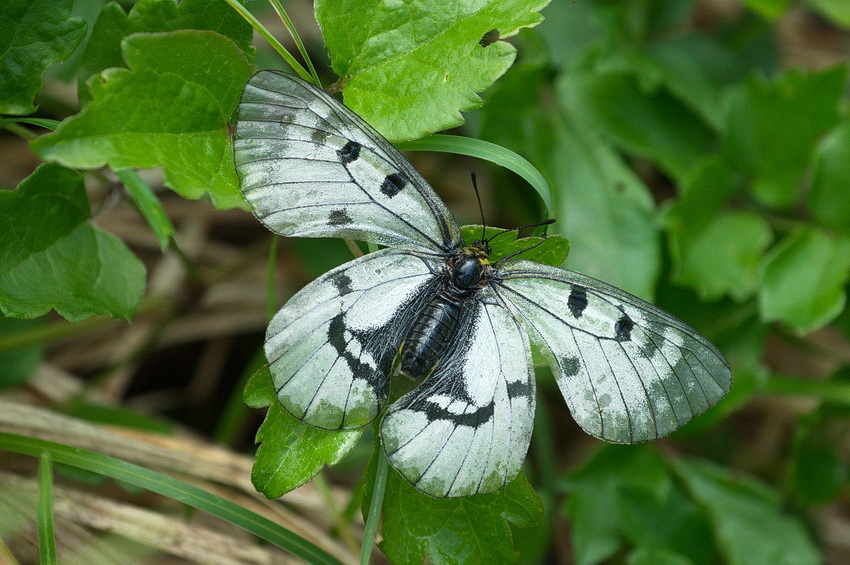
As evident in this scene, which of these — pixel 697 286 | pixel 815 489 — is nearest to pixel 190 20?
pixel 697 286

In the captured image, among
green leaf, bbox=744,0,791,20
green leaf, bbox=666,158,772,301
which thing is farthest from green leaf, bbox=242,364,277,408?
green leaf, bbox=744,0,791,20

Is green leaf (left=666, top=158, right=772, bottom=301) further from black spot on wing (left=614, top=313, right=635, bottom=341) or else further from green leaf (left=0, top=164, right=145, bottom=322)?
green leaf (left=0, top=164, right=145, bottom=322)

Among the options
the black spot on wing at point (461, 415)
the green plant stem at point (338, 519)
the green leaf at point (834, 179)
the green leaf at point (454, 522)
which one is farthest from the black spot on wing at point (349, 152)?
the green leaf at point (834, 179)

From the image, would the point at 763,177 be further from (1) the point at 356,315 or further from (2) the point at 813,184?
(1) the point at 356,315

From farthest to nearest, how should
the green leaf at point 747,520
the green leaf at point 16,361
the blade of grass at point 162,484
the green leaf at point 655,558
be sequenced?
the green leaf at point 747,520
the green leaf at point 655,558
the green leaf at point 16,361
the blade of grass at point 162,484

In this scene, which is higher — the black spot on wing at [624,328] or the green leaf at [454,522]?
the black spot on wing at [624,328]

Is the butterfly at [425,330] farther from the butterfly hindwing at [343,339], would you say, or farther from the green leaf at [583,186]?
the green leaf at [583,186]

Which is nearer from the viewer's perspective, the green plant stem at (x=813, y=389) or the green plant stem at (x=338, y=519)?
the green plant stem at (x=338, y=519)

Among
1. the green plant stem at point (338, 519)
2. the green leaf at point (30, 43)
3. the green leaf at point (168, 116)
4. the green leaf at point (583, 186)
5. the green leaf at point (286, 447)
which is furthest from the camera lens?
the green leaf at point (583, 186)
